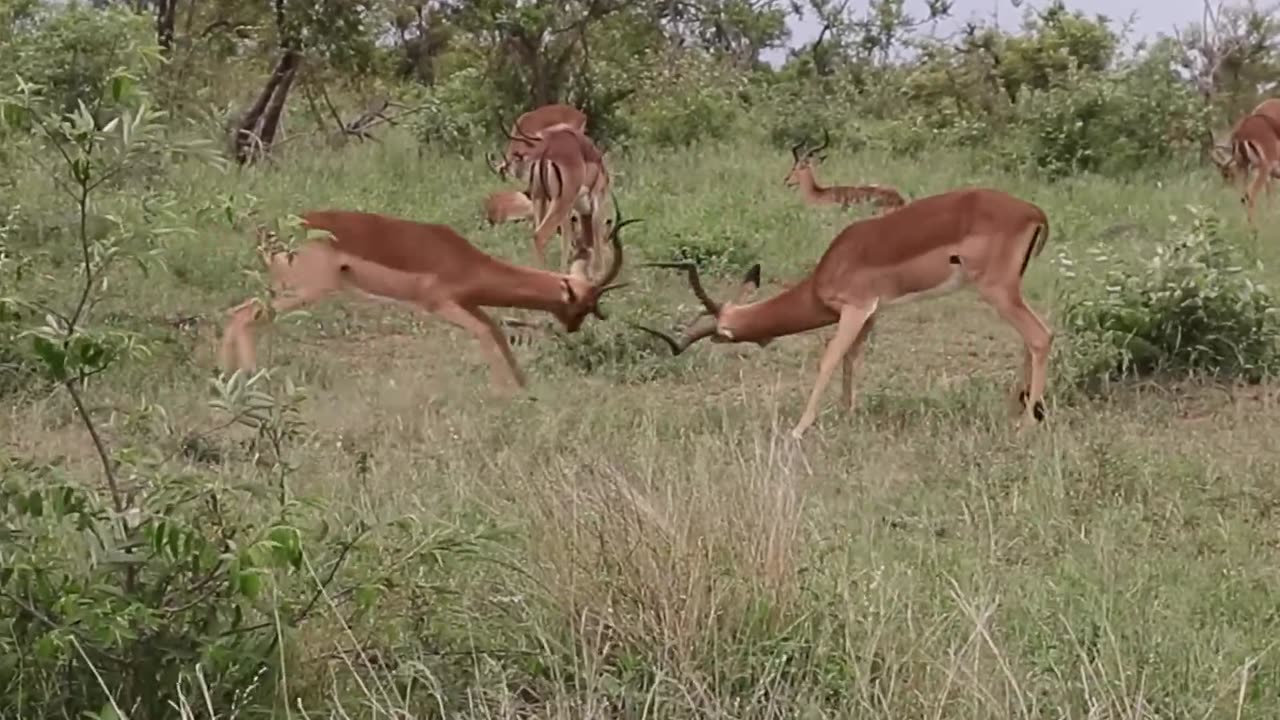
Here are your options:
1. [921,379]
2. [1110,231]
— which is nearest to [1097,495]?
[921,379]

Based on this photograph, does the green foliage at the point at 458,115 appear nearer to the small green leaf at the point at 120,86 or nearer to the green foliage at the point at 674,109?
the green foliage at the point at 674,109

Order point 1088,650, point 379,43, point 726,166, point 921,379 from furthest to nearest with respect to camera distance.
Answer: point 379,43 < point 726,166 < point 921,379 < point 1088,650

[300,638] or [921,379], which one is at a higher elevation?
[300,638]

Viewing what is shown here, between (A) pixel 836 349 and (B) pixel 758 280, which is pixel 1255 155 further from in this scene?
(A) pixel 836 349

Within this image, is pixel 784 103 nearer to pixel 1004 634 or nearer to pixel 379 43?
pixel 379 43

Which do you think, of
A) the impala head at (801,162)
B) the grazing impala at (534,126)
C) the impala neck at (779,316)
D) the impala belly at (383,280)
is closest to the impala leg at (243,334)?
the impala belly at (383,280)

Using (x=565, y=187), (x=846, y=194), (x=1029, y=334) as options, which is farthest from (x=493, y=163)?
(x=1029, y=334)

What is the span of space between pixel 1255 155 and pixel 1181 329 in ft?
17.6

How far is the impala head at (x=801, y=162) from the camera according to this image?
1138 cm

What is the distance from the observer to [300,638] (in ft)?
9.46

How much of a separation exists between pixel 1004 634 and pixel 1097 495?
1.38 m

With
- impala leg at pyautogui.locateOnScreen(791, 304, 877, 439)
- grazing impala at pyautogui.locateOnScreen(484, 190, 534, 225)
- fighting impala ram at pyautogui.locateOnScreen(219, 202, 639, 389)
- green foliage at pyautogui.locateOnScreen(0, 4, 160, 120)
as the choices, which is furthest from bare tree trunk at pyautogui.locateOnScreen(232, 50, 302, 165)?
impala leg at pyautogui.locateOnScreen(791, 304, 877, 439)

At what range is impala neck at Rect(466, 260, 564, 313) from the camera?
6.49m

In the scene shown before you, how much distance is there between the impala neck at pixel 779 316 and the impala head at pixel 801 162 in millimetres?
5225
